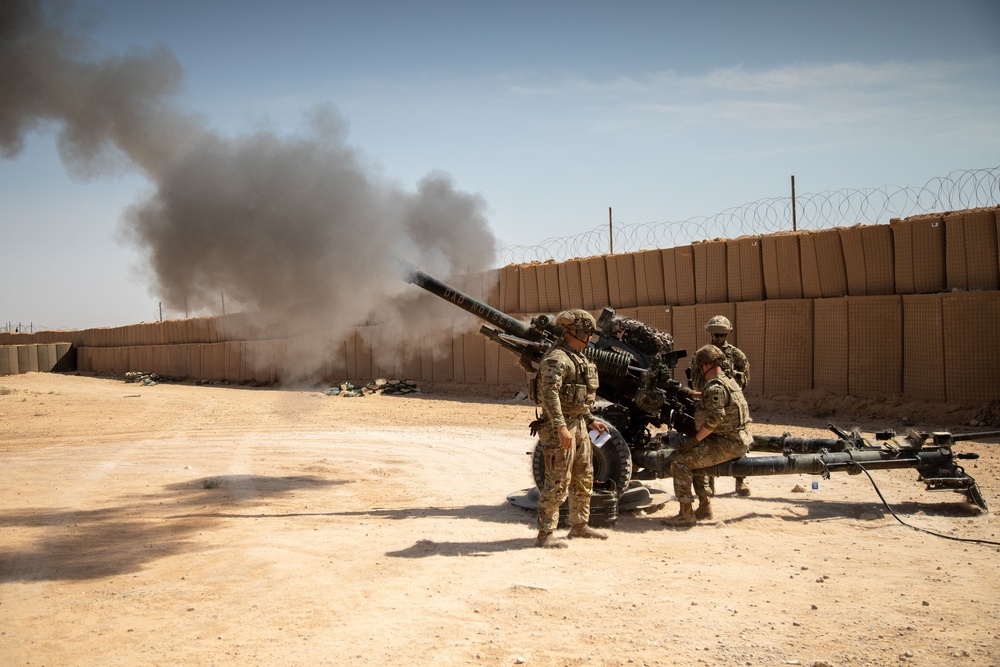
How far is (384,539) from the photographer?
5965 millimetres

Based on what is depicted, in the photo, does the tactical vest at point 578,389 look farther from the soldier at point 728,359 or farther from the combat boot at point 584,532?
the soldier at point 728,359

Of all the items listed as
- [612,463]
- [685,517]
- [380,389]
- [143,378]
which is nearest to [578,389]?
[612,463]

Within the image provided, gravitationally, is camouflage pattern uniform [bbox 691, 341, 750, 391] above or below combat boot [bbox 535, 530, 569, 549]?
above

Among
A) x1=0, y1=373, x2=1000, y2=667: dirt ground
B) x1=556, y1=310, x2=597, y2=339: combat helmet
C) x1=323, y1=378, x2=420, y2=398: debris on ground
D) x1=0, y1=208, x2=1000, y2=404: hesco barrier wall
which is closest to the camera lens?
x1=0, y1=373, x2=1000, y2=667: dirt ground

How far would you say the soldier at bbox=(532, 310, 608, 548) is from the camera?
228 inches

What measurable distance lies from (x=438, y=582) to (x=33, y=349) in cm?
3898

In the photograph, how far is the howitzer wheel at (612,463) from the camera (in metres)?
6.47

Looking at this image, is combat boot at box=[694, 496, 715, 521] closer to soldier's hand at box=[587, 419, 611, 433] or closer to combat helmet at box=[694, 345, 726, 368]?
soldier's hand at box=[587, 419, 611, 433]

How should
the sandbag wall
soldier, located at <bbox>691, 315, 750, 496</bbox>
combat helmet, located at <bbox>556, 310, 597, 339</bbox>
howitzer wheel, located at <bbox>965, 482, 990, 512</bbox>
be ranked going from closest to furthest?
combat helmet, located at <bbox>556, 310, 597, 339</bbox>
howitzer wheel, located at <bbox>965, 482, 990, 512</bbox>
soldier, located at <bbox>691, 315, 750, 496</bbox>
the sandbag wall

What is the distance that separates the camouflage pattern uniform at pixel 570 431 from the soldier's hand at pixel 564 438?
1.8 inches

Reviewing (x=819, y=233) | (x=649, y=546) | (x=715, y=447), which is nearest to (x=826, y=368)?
(x=819, y=233)

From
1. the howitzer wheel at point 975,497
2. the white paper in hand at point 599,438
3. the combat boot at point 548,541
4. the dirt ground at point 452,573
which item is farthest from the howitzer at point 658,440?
the combat boot at point 548,541

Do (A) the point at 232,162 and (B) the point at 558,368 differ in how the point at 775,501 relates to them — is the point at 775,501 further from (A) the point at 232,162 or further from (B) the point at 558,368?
(A) the point at 232,162

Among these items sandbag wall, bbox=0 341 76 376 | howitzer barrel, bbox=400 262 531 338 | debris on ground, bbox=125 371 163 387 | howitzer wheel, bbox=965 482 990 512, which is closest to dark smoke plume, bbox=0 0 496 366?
howitzer barrel, bbox=400 262 531 338
